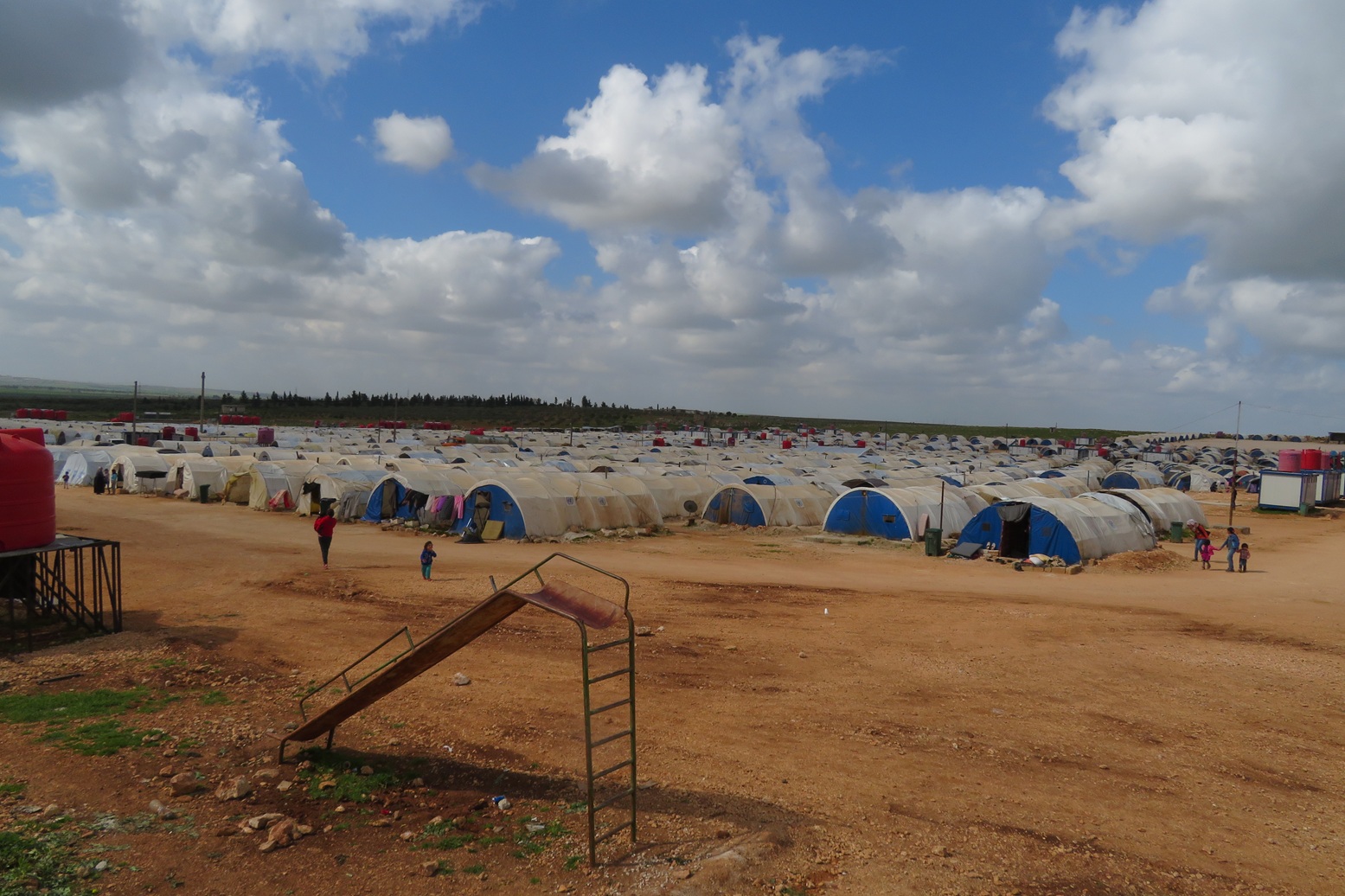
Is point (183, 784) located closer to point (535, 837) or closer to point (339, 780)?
point (339, 780)

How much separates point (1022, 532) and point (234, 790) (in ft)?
94.8

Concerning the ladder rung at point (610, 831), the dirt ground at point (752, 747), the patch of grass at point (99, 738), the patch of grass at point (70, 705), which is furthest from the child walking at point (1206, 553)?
the patch of grass at point (70, 705)

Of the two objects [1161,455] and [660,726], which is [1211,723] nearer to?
[660,726]

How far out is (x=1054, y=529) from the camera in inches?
1172

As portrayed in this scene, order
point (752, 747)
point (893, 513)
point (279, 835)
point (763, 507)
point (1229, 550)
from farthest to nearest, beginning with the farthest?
point (763, 507)
point (893, 513)
point (1229, 550)
point (752, 747)
point (279, 835)

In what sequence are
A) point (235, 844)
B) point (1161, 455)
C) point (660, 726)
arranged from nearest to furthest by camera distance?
point (235, 844) → point (660, 726) → point (1161, 455)

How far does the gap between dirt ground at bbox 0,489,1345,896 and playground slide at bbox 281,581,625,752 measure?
0.76m

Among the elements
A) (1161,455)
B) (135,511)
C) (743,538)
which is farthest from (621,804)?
→ (1161,455)

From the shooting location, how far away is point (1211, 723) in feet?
42.7

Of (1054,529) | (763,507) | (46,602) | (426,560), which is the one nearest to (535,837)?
(46,602)

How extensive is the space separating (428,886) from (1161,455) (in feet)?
412

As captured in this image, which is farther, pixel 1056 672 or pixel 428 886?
pixel 1056 672

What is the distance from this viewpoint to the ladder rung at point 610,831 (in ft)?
27.2

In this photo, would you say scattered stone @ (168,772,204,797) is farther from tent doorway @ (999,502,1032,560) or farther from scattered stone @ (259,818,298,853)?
tent doorway @ (999,502,1032,560)
